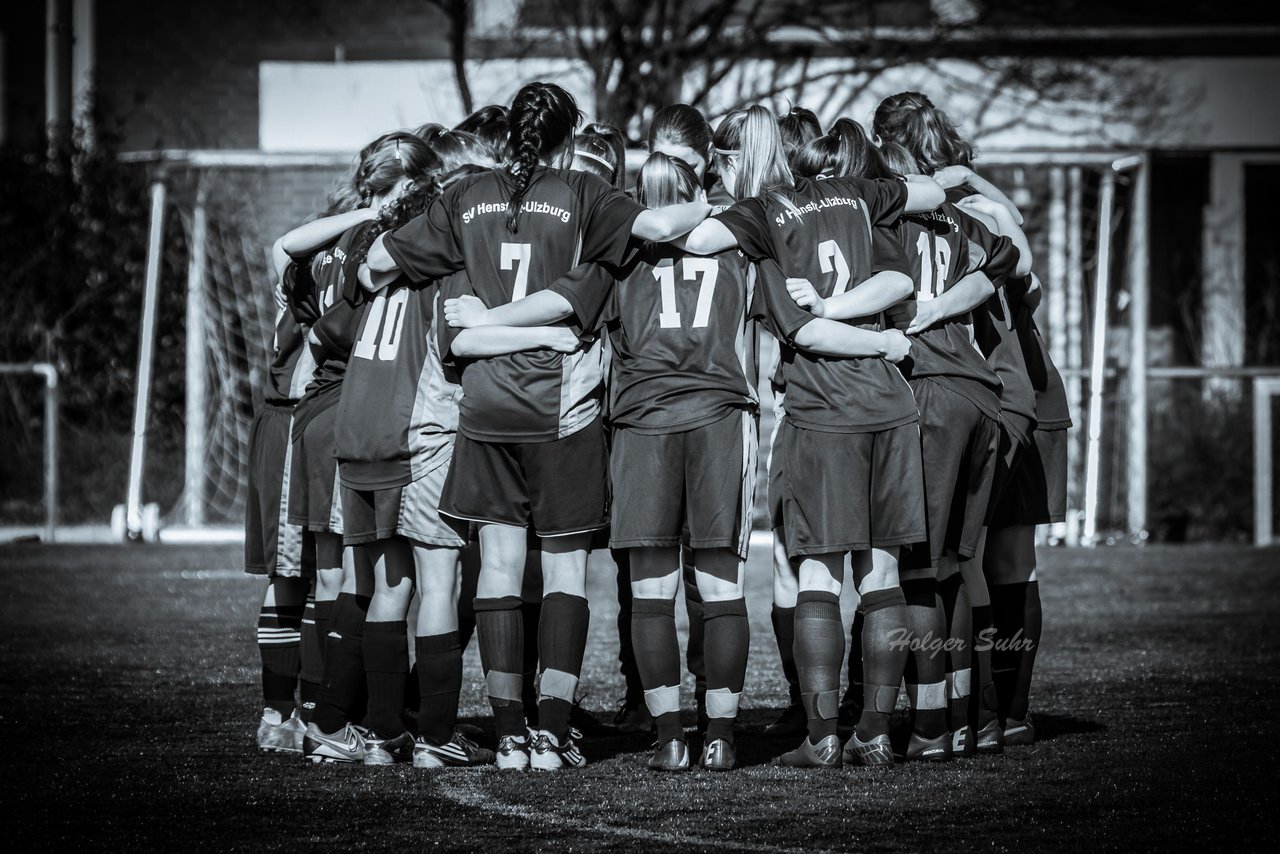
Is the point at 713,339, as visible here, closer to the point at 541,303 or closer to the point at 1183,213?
the point at 541,303

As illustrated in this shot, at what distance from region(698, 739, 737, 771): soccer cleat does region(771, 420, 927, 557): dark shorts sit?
62 centimetres

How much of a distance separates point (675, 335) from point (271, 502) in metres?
1.64

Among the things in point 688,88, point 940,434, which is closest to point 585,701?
point 940,434

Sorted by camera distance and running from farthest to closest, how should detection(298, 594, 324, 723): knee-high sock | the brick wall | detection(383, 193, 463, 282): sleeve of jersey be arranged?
the brick wall
detection(298, 594, 324, 723): knee-high sock
detection(383, 193, 463, 282): sleeve of jersey

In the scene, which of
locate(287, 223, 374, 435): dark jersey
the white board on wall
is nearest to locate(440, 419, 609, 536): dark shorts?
locate(287, 223, 374, 435): dark jersey

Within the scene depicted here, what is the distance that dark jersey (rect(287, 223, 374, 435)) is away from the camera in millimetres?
4883

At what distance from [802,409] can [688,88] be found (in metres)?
11.4

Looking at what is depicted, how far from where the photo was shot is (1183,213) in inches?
679

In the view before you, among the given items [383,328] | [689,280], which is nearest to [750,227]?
[689,280]

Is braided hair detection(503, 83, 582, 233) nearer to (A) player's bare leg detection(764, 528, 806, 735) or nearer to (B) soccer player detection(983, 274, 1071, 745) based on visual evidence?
(A) player's bare leg detection(764, 528, 806, 735)

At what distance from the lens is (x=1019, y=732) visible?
5.12 metres

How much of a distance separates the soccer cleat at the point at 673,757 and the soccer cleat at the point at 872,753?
1.66ft

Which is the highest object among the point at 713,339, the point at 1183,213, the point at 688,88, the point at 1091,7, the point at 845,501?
the point at 1091,7

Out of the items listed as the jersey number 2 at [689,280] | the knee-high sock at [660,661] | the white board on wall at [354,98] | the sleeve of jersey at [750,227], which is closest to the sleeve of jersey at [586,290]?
the jersey number 2 at [689,280]
